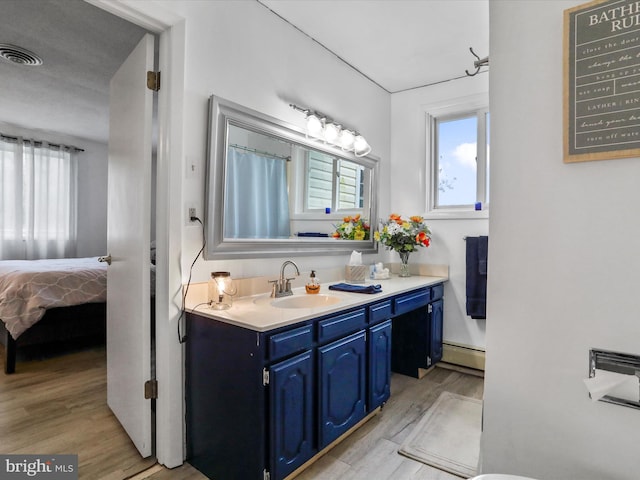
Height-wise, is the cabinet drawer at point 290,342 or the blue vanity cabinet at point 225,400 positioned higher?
the cabinet drawer at point 290,342

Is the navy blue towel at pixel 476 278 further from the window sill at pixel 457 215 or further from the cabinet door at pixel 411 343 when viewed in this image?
the cabinet door at pixel 411 343

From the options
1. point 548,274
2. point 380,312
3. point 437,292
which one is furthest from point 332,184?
point 548,274

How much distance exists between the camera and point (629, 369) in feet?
2.50

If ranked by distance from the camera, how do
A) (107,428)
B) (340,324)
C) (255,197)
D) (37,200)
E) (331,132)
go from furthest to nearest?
(37,200), (331,132), (255,197), (107,428), (340,324)

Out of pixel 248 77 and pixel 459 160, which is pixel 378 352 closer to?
pixel 248 77

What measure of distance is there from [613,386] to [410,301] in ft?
5.89

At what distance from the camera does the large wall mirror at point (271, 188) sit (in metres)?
1.90

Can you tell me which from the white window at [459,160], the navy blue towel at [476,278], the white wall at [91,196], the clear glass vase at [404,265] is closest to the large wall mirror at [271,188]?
the clear glass vase at [404,265]

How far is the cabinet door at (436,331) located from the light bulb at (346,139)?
147 centimetres

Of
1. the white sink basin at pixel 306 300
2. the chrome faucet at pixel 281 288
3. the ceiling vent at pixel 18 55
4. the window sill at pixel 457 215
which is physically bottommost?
the white sink basin at pixel 306 300

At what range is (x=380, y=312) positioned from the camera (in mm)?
2156

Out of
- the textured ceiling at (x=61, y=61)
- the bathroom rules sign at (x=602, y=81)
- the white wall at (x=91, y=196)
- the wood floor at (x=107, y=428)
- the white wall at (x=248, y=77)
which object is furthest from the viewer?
the white wall at (x=91, y=196)

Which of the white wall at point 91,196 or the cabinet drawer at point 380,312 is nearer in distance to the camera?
the cabinet drawer at point 380,312

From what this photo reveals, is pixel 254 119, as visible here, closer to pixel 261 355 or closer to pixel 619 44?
pixel 261 355
